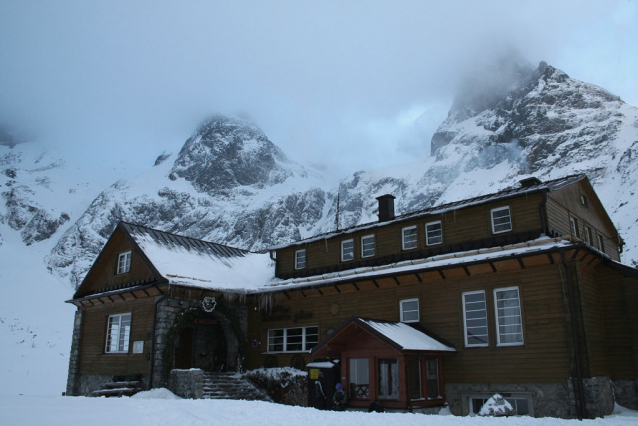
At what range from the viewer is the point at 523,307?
15.0 m

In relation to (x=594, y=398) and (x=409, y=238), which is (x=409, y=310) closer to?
(x=409, y=238)

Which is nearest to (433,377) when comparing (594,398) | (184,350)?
(594,398)

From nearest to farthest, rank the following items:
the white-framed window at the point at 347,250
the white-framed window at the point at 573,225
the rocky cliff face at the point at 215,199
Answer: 1. the white-framed window at the point at 573,225
2. the white-framed window at the point at 347,250
3. the rocky cliff face at the point at 215,199

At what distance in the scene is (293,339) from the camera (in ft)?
69.7

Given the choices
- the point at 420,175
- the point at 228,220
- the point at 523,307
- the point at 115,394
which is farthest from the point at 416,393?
the point at 420,175

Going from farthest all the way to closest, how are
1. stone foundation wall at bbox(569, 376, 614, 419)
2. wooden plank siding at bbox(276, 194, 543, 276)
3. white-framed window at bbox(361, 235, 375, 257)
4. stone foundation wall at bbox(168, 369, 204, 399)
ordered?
1. white-framed window at bbox(361, 235, 375, 257)
2. stone foundation wall at bbox(168, 369, 204, 399)
3. wooden plank siding at bbox(276, 194, 543, 276)
4. stone foundation wall at bbox(569, 376, 614, 419)

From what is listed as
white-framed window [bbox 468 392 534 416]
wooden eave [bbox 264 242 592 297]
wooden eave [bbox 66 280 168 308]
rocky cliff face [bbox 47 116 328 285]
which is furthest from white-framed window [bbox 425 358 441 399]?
rocky cliff face [bbox 47 116 328 285]

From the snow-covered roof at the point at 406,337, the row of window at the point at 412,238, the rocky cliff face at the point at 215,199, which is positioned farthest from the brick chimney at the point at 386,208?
the rocky cliff face at the point at 215,199

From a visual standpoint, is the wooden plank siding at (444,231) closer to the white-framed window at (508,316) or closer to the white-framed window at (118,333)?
the white-framed window at (508,316)

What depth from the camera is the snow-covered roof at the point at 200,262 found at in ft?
69.3

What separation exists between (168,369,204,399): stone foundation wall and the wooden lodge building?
678 mm

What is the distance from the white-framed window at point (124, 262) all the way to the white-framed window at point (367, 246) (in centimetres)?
1031

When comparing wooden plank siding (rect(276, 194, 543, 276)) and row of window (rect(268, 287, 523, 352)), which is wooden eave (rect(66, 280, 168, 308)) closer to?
wooden plank siding (rect(276, 194, 543, 276))

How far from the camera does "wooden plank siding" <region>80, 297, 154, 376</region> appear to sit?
20391mm
